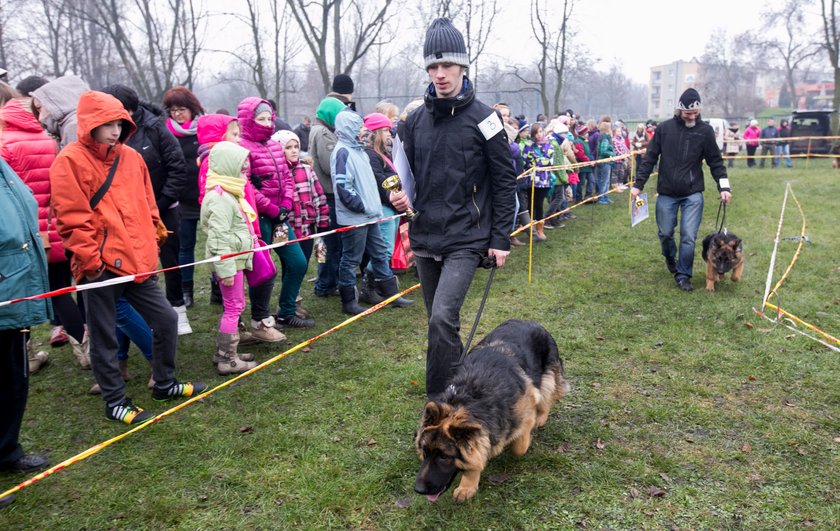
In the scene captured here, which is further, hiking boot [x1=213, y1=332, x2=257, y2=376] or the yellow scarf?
hiking boot [x1=213, y1=332, x2=257, y2=376]

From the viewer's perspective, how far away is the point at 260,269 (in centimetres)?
484

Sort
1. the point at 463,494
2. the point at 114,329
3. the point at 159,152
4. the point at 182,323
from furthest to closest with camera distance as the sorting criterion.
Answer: the point at 182,323 → the point at 159,152 → the point at 114,329 → the point at 463,494

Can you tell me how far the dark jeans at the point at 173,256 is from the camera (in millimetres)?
5402

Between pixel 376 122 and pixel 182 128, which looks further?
pixel 376 122

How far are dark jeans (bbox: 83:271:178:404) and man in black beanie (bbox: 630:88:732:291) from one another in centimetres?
585

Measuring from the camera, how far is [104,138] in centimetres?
343

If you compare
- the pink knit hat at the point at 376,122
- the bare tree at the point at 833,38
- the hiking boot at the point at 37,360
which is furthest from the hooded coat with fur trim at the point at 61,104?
the bare tree at the point at 833,38

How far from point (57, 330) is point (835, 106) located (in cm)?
3205

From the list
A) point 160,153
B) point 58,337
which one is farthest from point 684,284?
point 58,337

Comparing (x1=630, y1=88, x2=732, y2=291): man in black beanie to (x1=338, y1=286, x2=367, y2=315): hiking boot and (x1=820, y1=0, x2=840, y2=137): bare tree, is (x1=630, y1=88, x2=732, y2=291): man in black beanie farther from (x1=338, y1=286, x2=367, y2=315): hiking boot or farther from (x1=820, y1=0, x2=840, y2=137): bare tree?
(x1=820, y1=0, x2=840, y2=137): bare tree

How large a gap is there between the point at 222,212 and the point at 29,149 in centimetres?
141

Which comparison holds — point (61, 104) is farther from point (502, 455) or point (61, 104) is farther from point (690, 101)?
point (690, 101)

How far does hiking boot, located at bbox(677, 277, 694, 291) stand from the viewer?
687cm

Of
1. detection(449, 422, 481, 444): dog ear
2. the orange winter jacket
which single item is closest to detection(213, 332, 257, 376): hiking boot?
the orange winter jacket
